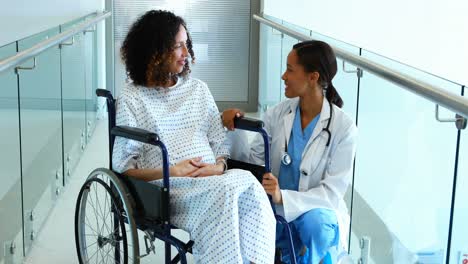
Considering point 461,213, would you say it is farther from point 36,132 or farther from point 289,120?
point 36,132

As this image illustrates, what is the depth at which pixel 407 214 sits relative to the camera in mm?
2764

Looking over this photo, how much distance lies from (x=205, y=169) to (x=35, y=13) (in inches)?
180

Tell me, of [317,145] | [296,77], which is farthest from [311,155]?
[296,77]

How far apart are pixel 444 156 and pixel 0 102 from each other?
5.30ft

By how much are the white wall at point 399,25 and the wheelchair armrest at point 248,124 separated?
4.01 m

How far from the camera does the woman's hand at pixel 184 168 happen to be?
231 cm

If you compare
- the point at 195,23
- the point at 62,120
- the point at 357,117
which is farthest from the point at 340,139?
the point at 195,23

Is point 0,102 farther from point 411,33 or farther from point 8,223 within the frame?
point 411,33

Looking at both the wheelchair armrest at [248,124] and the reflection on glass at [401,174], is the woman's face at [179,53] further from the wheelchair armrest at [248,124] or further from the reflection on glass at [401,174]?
the reflection on glass at [401,174]

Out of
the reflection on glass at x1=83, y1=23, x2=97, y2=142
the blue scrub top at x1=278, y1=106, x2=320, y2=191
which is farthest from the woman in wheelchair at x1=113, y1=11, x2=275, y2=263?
the reflection on glass at x1=83, y1=23, x2=97, y2=142

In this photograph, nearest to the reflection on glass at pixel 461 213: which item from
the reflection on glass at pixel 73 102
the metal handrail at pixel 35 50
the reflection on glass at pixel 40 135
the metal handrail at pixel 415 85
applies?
the metal handrail at pixel 415 85

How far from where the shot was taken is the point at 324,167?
95.3 inches

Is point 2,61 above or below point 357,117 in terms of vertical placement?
above

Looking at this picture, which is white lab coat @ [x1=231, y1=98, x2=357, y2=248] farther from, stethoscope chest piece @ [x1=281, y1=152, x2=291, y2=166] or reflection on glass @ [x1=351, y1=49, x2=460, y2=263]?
reflection on glass @ [x1=351, y1=49, x2=460, y2=263]
